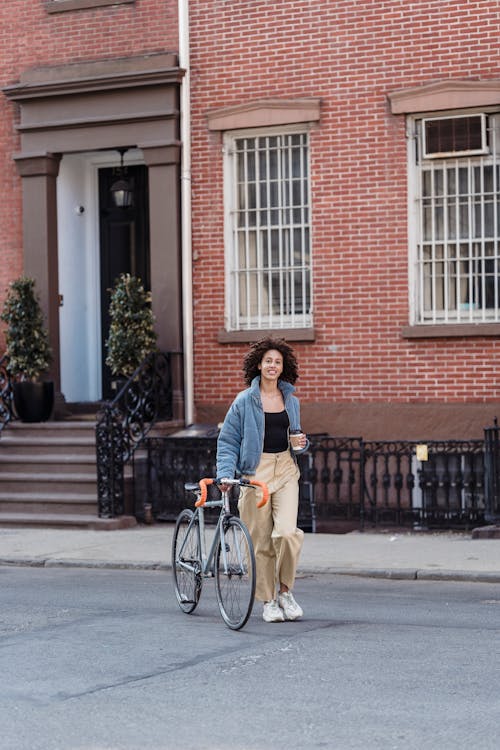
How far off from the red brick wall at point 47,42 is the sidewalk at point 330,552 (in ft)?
14.6

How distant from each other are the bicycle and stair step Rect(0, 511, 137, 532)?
206 inches

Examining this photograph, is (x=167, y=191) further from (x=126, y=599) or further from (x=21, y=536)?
(x=126, y=599)

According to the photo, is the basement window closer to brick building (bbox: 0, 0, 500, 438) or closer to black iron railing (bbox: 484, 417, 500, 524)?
brick building (bbox: 0, 0, 500, 438)

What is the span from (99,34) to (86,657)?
423 inches

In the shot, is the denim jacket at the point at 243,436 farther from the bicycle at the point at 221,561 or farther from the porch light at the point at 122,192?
the porch light at the point at 122,192

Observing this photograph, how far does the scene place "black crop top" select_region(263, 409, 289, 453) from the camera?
9141 millimetres

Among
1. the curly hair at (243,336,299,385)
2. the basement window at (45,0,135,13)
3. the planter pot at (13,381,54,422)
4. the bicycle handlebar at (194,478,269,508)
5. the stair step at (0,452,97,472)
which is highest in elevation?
the basement window at (45,0,135,13)

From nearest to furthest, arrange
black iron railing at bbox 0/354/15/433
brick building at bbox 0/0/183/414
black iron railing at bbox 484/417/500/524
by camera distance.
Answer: black iron railing at bbox 484/417/500/524
brick building at bbox 0/0/183/414
black iron railing at bbox 0/354/15/433

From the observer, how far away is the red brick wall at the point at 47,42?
1645cm

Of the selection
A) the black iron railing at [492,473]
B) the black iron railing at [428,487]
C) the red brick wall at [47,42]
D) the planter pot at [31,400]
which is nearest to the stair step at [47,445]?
the planter pot at [31,400]

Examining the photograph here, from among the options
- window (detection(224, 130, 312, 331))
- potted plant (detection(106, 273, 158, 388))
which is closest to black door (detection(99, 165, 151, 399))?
potted plant (detection(106, 273, 158, 388))

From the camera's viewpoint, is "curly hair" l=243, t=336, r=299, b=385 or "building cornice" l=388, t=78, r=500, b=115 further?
"building cornice" l=388, t=78, r=500, b=115

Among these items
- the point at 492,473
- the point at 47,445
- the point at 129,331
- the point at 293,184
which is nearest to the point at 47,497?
the point at 47,445

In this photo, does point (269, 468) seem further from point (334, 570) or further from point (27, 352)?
point (27, 352)
